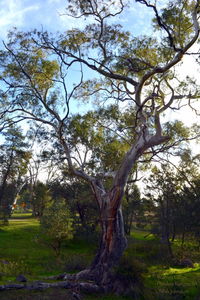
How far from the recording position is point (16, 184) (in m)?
43.2

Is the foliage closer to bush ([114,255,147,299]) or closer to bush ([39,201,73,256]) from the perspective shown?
bush ([39,201,73,256])

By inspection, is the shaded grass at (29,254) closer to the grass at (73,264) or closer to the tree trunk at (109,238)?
the grass at (73,264)

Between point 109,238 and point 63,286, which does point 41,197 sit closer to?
point 109,238


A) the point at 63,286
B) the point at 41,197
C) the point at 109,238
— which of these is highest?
the point at 41,197

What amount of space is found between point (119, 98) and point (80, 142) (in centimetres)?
389

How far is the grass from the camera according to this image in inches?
461

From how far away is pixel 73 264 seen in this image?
1619 centimetres

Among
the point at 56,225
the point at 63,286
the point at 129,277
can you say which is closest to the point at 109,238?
the point at 129,277

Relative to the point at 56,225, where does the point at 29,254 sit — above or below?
below

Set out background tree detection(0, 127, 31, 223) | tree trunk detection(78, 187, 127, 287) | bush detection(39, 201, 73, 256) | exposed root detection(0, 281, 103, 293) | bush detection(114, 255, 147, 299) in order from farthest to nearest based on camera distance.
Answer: background tree detection(0, 127, 31, 223)
bush detection(39, 201, 73, 256)
tree trunk detection(78, 187, 127, 287)
bush detection(114, 255, 147, 299)
exposed root detection(0, 281, 103, 293)

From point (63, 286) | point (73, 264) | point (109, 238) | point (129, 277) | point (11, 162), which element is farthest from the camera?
point (11, 162)

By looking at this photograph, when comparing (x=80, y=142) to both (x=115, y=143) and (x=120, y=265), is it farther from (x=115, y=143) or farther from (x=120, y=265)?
(x=120, y=265)

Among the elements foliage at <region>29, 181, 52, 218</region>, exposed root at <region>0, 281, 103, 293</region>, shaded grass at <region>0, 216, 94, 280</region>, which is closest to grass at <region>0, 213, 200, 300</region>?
shaded grass at <region>0, 216, 94, 280</region>

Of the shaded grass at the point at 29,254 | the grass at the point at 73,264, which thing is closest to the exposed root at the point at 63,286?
the grass at the point at 73,264
